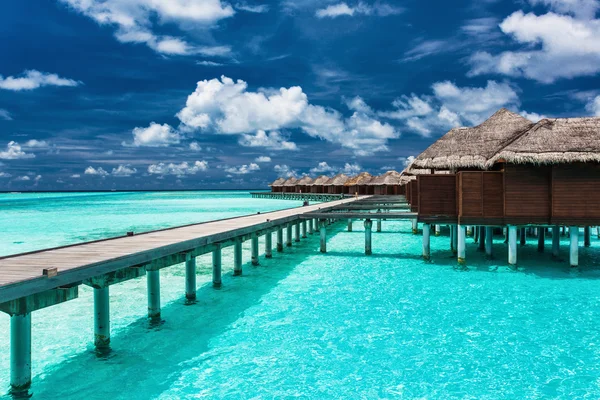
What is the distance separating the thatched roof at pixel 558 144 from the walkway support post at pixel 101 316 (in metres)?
9.16

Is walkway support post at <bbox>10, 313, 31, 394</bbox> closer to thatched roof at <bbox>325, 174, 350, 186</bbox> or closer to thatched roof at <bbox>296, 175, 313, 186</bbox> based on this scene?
thatched roof at <bbox>325, 174, 350, 186</bbox>

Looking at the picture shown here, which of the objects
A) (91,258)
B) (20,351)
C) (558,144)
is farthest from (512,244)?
(20,351)

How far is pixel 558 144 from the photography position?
10938 mm

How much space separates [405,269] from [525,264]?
3.47 meters

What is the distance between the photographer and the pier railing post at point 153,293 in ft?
25.3

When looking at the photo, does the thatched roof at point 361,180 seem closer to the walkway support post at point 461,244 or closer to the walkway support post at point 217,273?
the walkway support post at point 461,244

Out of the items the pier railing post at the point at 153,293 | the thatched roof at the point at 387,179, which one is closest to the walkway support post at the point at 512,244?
the pier railing post at the point at 153,293

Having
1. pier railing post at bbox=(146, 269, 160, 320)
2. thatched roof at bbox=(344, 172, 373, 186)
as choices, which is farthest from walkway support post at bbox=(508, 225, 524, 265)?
thatched roof at bbox=(344, 172, 373, 186)

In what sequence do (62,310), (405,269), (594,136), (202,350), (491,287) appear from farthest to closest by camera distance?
(405,269)
(594,136)
(491,287)
(62,310)
(202,350)

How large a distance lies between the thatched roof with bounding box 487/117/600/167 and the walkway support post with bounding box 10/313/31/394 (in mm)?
10149

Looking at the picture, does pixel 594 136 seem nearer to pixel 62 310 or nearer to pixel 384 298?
pixel 384 298

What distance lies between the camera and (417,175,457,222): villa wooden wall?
12.5 m

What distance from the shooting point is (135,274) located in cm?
686

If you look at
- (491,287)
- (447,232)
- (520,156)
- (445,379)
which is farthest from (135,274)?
(447,232)
